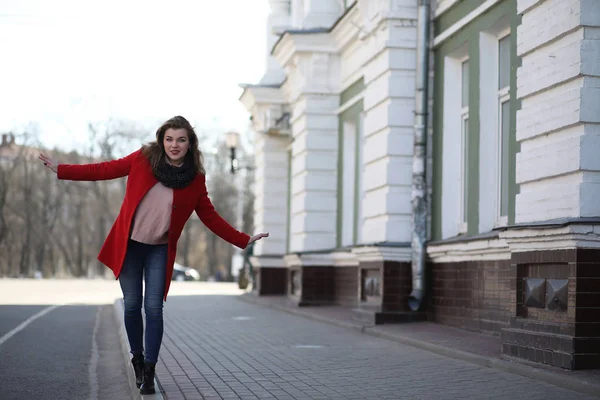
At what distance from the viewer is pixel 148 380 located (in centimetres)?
734

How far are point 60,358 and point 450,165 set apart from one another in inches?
237

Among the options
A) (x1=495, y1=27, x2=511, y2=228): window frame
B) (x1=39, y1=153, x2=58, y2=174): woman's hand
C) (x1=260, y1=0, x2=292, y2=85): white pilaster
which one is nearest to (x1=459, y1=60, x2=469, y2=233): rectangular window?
(x1=495, y1=27, x2=511, y2=228): window frame

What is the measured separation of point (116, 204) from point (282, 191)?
46.8 m

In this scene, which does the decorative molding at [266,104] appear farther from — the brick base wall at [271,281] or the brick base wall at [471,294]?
the brick base wall at [471,294]

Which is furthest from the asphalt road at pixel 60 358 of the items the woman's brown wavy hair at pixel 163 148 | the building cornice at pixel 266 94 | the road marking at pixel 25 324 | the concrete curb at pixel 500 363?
the building cornice at pixel 266 94

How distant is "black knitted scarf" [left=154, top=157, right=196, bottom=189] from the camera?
282 inches

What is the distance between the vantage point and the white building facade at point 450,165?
28.5ft

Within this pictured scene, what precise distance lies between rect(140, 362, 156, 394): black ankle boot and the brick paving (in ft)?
0.56

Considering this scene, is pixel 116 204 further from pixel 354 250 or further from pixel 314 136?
pixel 354 250

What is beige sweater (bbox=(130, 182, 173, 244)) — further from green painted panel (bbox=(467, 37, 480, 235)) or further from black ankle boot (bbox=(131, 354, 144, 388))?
green painted panel (bbox=(467, 37, 480, 235))

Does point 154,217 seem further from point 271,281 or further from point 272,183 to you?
point 272,183

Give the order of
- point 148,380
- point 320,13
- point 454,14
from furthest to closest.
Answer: point 320,13, point 454,14, point 148,380

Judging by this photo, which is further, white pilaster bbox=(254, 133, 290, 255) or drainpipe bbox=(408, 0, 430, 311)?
white pilaster bbox=(254, 133, 290, 255)

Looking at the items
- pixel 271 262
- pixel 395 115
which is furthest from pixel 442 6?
pixel 271 262
